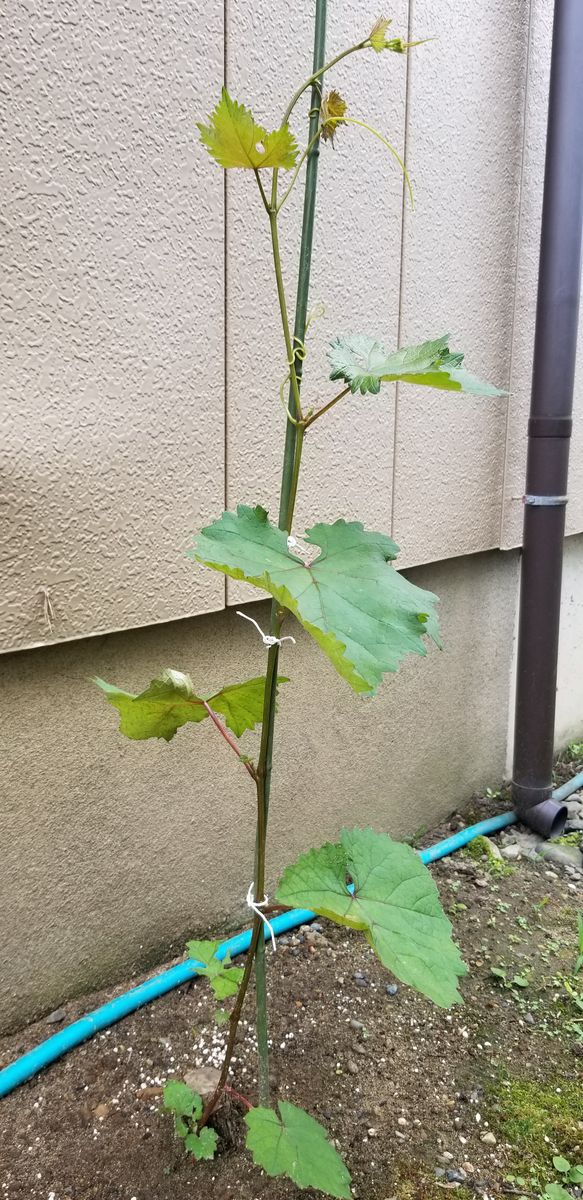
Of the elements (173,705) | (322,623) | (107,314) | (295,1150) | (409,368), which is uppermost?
(107,314)

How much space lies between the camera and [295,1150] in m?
1.20

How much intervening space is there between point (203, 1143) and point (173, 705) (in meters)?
0.85

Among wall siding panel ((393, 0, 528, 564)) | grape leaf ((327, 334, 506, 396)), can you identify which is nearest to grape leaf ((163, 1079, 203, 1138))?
grape leaf ((327, 334, 506, 396))

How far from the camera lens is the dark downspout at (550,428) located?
→ 2.77 meters

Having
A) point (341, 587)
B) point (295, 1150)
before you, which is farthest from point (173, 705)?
point (295, 1150)

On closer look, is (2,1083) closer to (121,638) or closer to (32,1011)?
(32,1011)

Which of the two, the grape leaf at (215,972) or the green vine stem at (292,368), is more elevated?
the green vine stem at (292,368)

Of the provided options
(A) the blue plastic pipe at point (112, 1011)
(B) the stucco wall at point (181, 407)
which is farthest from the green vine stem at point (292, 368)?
(B) the stucco wall at point (181, 407)

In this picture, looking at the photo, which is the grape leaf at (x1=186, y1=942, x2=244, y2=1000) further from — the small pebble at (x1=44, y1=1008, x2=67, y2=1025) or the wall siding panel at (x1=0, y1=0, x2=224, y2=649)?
the wall siding panel at (x1=0, y1=0, x2=224, y2=649)

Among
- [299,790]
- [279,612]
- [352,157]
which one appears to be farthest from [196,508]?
[352,157]

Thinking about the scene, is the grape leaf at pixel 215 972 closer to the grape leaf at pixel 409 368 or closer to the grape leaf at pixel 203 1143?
the grape leaf at pixel 203 1143

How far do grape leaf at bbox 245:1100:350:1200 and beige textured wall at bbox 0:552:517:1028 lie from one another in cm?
81

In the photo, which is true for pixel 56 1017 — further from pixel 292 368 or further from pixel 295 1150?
pixel 292 368

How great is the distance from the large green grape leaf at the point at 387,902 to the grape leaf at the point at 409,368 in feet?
2.26
